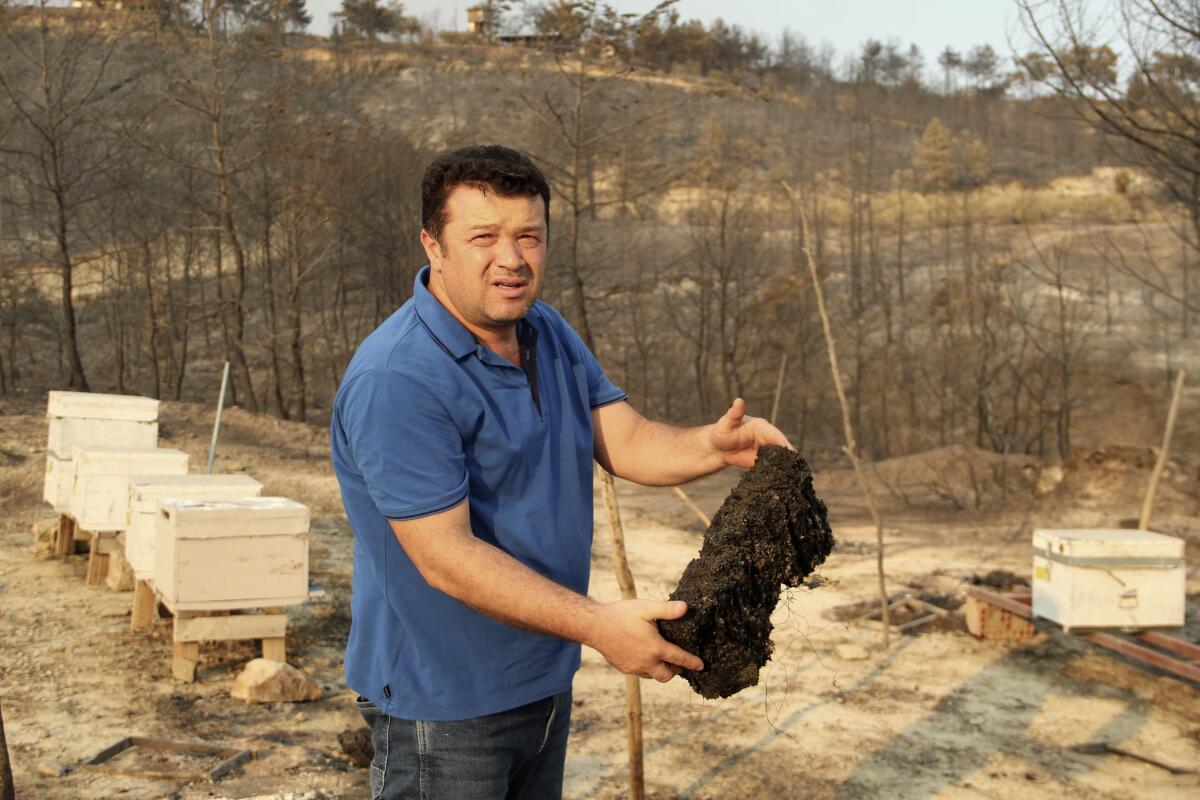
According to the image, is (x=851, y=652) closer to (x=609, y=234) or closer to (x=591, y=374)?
(x=591, y=374)

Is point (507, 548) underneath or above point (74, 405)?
above

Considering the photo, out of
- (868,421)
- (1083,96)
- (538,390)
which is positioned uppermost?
(1083,96)

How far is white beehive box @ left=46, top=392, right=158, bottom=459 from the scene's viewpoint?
9555 millimetres

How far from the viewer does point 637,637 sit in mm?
2113

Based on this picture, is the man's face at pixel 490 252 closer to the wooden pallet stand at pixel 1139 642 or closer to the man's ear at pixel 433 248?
the man's ear at pixel 433 248

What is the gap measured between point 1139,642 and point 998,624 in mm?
995

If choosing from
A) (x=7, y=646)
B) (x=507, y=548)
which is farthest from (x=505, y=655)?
(x=7, y=646)

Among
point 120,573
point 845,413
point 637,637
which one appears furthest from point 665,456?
point 120,573

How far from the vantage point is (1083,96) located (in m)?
9.68

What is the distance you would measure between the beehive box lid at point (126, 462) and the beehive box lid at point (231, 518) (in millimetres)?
2001

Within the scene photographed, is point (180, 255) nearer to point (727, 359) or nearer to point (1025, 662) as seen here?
point (727, 359)

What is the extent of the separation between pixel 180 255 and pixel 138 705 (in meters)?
25.6

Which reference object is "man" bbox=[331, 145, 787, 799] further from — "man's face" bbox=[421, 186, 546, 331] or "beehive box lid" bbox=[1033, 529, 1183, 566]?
"beehive box lid" bbox=[1033, 529, 1183, 566]

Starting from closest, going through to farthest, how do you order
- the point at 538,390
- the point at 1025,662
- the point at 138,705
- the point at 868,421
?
the point at 538,390 < the point at 138,705 < the point at 1025,662 < the point at 868,421
